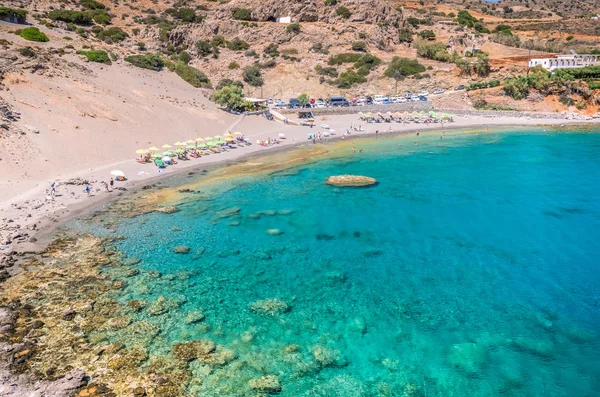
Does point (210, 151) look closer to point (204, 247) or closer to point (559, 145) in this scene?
point (204, 247)

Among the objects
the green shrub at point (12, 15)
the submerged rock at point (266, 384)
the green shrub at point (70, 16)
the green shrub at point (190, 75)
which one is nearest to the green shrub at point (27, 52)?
the green shrub at point (12, 15)

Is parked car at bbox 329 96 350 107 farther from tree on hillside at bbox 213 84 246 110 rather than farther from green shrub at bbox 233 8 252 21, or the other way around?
green shrub at bbox 233 8 252 21

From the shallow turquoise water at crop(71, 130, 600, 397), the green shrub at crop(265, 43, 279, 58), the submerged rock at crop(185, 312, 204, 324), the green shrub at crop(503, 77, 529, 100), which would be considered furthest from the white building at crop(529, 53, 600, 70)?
the submerged rock at crop(185, 312, 204, 324)

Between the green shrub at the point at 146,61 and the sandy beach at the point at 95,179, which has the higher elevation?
the green shrub at the point at 146,61

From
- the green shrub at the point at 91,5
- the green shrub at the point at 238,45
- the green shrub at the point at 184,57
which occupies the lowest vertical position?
the green shrub at the point at 184,57

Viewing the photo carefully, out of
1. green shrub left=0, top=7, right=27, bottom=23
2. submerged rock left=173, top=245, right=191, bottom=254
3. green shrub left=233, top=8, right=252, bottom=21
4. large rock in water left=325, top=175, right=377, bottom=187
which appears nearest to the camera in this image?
submerged rock left=173, top=245, right=191, bottom=254

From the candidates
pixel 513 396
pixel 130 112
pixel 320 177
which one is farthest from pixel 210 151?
pixel 513 396

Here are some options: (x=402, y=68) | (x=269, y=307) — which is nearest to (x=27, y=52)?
(x=269, y=307)

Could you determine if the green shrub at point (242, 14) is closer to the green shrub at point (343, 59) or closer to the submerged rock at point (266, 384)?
the green shrub at point (343, 59)
